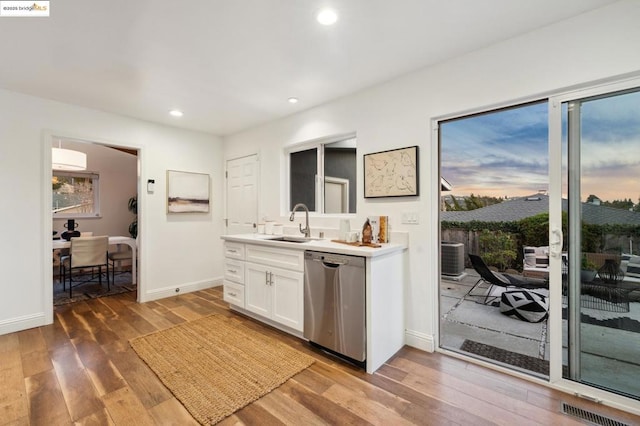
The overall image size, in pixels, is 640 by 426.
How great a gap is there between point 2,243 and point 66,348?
1.39m

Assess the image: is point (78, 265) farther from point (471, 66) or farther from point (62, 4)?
point (471, 66)

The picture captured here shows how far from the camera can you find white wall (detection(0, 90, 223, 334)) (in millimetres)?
2996

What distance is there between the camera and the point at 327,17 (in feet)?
6.13

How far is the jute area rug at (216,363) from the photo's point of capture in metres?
1.87

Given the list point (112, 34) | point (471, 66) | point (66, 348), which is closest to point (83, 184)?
point (66, 348)

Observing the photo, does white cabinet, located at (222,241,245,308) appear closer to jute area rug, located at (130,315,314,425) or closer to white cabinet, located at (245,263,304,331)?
white cabinet, located at (245,263,304,331)

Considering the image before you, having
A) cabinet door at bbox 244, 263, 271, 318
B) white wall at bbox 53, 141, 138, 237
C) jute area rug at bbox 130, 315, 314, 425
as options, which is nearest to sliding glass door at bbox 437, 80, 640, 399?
jute area rug at bbox 130, 315, 314, 425

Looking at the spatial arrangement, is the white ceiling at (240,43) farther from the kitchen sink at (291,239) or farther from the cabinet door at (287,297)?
the cabinet door at (287,297)

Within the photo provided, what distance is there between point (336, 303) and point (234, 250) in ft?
5.18

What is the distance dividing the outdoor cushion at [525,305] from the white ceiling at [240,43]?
2.70m

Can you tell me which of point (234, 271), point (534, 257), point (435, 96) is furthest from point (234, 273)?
point (534, 257)

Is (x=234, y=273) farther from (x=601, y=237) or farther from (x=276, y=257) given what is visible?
(x=601, y=237)

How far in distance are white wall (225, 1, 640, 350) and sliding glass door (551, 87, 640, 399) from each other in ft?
0.74

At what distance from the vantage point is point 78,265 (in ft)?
14.1
